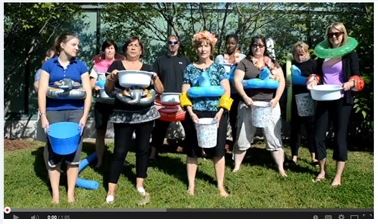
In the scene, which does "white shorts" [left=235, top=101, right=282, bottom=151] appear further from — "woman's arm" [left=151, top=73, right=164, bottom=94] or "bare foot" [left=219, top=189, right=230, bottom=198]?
"woman's arm" [left=151, top=73, right=164, bottom=94]

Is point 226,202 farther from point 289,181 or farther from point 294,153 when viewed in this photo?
point 294,153

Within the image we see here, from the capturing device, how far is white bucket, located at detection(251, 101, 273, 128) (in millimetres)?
4762

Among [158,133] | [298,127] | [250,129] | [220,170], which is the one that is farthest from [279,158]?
[158,133]

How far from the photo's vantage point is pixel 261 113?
4789mm

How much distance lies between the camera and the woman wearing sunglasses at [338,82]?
4410 millimetres

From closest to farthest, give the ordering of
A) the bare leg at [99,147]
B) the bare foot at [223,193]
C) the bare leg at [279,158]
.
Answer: the bare foot at [223,193], the bare leg at [279,158], the bare leg at [99,147]

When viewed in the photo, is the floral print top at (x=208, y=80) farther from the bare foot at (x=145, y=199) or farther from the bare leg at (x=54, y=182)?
the bare leg at (x=54, y=182)

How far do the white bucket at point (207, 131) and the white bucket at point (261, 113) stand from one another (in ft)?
2.41

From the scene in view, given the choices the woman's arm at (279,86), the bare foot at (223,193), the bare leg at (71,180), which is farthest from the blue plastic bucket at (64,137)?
the woman's arm at (279,86)

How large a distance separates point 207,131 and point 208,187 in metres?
0.72

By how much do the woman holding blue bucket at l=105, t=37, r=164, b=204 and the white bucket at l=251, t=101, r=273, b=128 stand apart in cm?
111

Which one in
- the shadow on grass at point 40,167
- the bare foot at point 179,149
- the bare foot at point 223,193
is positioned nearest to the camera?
the bare foot at point 223,193

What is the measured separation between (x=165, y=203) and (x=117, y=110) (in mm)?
941

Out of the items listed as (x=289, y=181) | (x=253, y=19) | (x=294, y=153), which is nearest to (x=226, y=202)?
(x=289, y=181)
